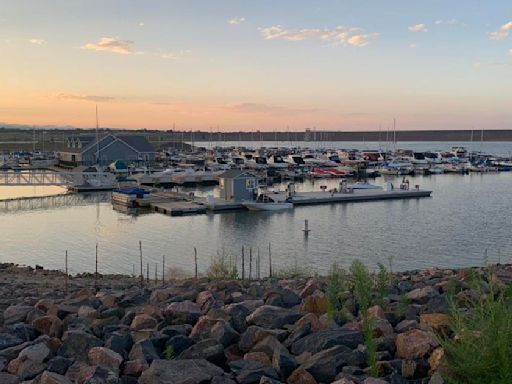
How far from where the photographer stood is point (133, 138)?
242ft

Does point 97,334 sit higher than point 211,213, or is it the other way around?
point 97,334

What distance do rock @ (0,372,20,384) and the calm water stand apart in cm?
1605

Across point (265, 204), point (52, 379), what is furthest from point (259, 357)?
point (265, 204)

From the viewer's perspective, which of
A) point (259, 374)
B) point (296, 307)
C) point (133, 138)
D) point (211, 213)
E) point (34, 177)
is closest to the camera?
point (259, 374)

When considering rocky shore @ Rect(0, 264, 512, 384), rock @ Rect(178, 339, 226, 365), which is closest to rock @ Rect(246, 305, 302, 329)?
rocky shore @ Rect(0, 264, 512, 384)

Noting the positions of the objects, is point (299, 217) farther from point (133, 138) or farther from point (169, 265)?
point (133, 138)

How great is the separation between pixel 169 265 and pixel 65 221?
15208 mm

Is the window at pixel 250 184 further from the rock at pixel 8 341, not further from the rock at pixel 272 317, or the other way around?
the rock at pixel 8 341

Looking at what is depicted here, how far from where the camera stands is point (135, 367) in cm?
582

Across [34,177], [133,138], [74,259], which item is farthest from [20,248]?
[133,138]

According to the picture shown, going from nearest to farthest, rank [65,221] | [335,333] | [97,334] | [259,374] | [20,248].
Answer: [259,374] < [335,333] < [97,334] < [20,248] < [65,221]

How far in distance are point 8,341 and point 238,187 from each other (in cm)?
3395

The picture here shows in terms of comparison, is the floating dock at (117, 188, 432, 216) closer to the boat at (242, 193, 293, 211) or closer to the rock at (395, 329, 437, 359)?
the boat at (242, 193, 293, 211)

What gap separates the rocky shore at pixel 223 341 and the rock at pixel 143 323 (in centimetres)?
1
